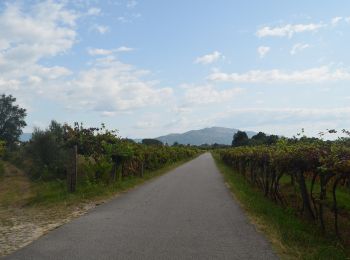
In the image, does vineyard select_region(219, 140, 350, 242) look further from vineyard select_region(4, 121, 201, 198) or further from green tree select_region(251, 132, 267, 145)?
green tree select_region(251, 132, 267, 145)

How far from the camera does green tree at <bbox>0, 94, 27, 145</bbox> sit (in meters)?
80.9

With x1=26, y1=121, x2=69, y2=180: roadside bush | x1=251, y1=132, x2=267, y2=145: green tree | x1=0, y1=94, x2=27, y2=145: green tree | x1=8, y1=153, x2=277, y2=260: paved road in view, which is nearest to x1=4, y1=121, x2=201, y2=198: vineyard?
x1=26, y1=121, x2=69, y2=180: roadside bush

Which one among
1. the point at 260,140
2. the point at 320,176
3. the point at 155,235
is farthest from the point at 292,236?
the point at 260,140

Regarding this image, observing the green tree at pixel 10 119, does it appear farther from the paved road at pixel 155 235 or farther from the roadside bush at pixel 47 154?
the paved road at pixel 155 235

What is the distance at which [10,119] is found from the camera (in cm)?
8194

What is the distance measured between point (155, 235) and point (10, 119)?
79665 mm

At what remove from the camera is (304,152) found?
10.7 metres

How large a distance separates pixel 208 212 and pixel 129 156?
13.1 meters

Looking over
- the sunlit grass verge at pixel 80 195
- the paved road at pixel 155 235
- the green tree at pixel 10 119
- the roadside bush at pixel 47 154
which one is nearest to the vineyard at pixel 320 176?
the paved road at pixel 155 235

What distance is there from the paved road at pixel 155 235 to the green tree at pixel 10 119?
7339 centimetres

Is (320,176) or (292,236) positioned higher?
(320,176)

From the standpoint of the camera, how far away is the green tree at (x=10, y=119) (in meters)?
80.9

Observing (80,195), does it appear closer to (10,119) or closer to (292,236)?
(292,236)

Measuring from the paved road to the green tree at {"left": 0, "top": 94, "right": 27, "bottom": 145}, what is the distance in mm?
73390
